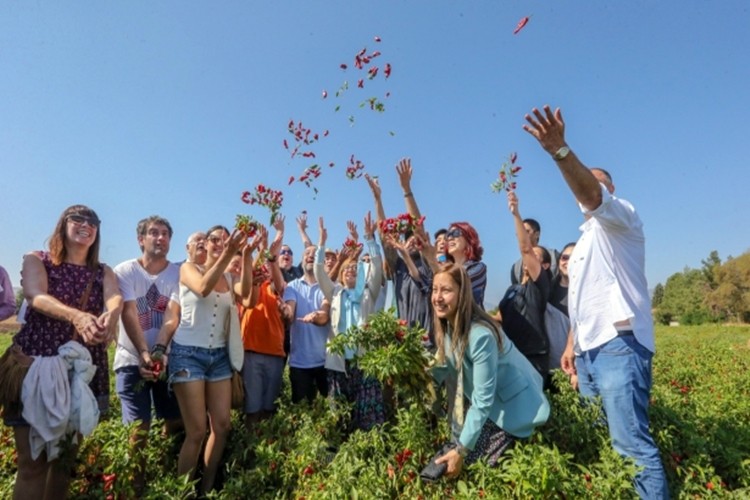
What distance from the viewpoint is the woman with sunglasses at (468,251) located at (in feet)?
13.3

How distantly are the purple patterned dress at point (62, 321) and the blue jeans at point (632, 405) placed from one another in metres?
3.46

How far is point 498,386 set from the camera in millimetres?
2982

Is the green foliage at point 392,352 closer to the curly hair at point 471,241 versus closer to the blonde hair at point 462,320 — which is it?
the blonde hair at point 462,320

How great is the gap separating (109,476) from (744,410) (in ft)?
17.8

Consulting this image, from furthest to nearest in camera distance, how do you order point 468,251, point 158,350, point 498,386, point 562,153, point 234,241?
1. point 468,251
2. point 158,350
3. point 234,241
4. point 498,386
5. point 562,153

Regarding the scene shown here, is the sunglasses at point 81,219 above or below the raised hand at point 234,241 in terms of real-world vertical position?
above

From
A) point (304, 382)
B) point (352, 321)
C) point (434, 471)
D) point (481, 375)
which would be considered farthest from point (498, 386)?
point (304, 382)

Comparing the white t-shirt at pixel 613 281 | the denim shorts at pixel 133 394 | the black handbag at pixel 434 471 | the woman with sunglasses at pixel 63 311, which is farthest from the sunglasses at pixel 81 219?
the white t-shirt at pixel 613 281

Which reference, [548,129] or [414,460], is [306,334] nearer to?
[414,460]

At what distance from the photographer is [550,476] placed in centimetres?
234

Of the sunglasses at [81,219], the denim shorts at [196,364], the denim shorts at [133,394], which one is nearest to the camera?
the sunglasses at [81,219]

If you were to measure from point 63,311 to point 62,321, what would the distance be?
1.02ft

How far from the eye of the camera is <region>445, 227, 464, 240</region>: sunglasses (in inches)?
169

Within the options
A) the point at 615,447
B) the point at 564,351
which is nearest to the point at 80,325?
the point at 615,447
